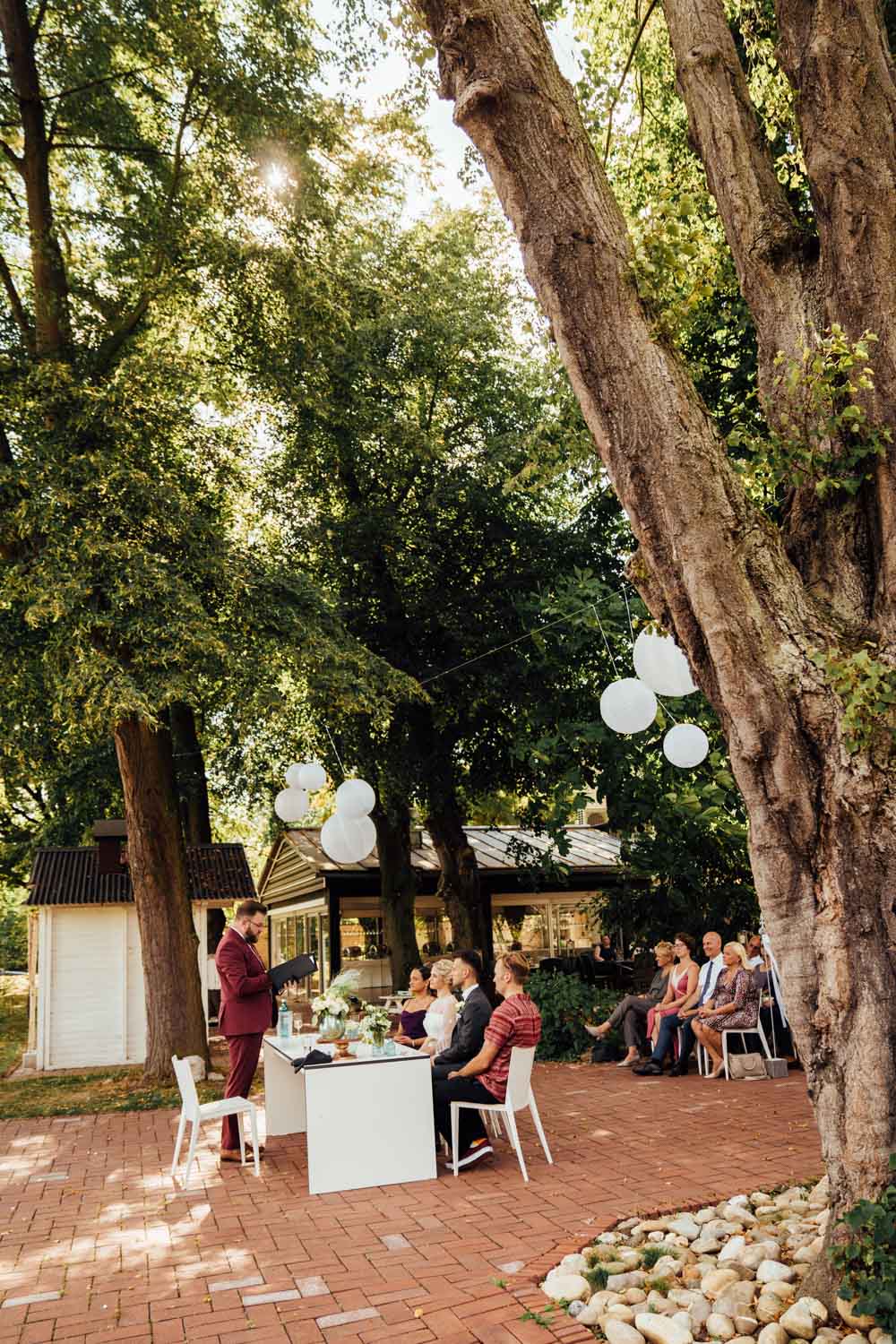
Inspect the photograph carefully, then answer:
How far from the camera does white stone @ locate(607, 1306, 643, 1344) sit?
410cm

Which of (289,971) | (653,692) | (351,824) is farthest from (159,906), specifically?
(653,692)

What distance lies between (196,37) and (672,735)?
30.3ft

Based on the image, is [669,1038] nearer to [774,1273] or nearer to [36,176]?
[774,1273]

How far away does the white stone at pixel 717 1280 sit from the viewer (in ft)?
14.7

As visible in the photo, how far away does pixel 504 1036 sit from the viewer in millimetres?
7047

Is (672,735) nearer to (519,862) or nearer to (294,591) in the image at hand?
(294,591)

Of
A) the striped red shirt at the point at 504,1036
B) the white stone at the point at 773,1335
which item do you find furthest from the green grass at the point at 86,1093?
the white stone at the point at 773,1335

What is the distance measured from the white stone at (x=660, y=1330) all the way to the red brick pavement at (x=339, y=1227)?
236 millimetres

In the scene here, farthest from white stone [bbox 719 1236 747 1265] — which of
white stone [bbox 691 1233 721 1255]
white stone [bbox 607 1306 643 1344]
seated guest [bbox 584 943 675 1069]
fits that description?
seated guest [bbox 584 943 675 1069]

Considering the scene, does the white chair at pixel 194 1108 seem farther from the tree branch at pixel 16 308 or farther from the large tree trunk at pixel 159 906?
the tree branch at pixel 16 308

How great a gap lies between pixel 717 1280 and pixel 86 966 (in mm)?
11967

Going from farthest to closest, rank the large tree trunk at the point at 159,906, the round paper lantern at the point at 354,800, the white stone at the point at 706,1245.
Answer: the round paper lantern at the point at 354,800
the large tree trunk at the point at 159,906
the white stone at the point at 706,1245

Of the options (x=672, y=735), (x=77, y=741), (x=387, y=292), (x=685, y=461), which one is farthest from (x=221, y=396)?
(x=685, y=461)

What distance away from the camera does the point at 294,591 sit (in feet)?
40.6
